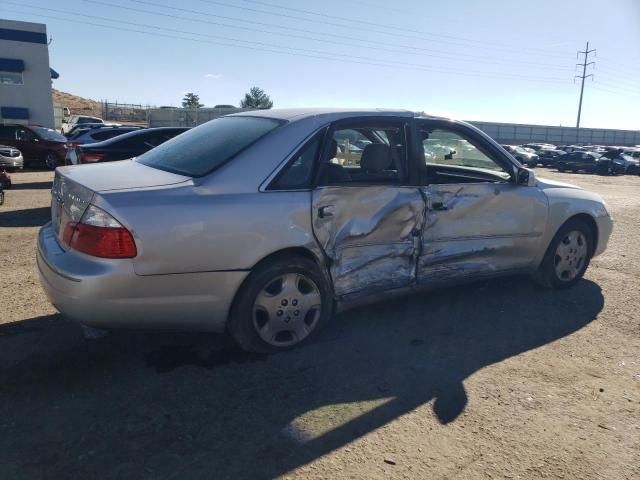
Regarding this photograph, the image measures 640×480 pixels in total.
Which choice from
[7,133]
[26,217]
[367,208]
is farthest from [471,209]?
[7,133]

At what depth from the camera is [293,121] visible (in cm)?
349

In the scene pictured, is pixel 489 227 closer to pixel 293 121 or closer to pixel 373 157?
pixel 373 157

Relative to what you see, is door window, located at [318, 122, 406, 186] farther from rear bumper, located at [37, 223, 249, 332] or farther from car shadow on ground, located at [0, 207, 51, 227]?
car shadow on ground, located at [0, 207, 51, 227]

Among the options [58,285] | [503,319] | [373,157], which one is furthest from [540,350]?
[58,285]

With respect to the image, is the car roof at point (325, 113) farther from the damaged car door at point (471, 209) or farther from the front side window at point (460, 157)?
the front side window at point (460, 157)

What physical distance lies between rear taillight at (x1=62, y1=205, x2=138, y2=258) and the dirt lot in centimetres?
81

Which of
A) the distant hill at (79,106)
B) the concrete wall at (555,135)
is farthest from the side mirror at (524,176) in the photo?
the distant hill at (79,106)

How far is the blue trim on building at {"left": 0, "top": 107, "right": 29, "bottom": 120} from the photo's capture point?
2619cm

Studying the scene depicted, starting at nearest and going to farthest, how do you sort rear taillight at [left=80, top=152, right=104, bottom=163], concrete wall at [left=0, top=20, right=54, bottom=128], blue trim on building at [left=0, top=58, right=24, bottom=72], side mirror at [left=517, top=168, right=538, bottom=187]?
1. side mirror at [left=517, top=168, right=538, bottom=187]
2. rear taillight at [left=80, top=152, right=104, bottom=163]
3. blue trim on building at [left=0, top=58, right=24, bottom=72]
4. concrete wall at [left=0, top=20, right=54, bottom=128]

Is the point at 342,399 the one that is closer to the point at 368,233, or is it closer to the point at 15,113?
the point at 368,233

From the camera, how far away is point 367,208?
3582 millimetres

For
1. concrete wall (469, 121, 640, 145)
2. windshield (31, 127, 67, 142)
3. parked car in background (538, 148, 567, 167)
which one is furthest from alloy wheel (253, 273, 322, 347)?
concrete wall (469, 121, 640, 145)

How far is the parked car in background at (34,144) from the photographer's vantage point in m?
16.4

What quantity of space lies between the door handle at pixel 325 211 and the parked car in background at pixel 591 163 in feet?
97.7
